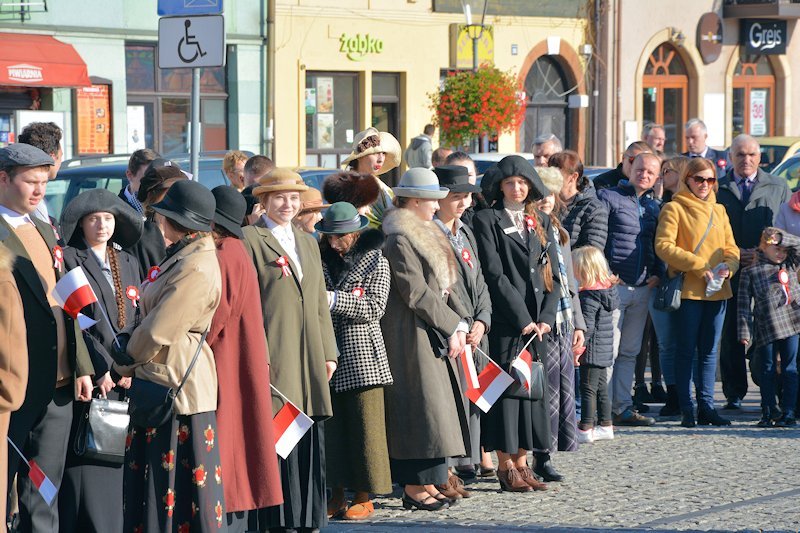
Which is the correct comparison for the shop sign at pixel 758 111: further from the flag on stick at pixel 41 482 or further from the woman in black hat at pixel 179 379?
the flag on stick at pixel 41 482

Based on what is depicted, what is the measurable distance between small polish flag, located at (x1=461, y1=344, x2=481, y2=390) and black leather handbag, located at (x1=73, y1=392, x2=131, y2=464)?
8.00 feet

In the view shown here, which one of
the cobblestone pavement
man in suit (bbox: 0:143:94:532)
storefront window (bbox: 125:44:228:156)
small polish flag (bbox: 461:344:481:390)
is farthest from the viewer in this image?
storefront window (bbox: 125:44:228:156)

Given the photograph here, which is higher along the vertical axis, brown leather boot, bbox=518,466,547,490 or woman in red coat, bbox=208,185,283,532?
woman in red coat, bbox=208,185,283,532

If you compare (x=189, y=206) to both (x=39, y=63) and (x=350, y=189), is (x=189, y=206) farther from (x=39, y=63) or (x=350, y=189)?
(x=39, y=63)

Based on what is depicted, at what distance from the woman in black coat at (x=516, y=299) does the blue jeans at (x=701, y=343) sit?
2224 millimetres

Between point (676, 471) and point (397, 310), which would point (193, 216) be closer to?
point (397, 310)

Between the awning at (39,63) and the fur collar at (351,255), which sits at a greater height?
the awning at (39,63)

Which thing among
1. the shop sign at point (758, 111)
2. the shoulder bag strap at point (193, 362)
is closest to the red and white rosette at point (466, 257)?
the shoulder bag strap at point (193, 362)

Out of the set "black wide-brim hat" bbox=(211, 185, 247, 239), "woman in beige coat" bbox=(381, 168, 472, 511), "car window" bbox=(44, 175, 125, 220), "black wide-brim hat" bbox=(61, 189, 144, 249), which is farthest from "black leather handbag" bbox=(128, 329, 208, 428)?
"car window" bbox=(44, 175, 125, 220)

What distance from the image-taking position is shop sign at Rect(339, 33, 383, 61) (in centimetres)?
2736

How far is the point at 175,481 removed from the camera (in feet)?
20.3

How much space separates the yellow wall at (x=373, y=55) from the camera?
26.6 m

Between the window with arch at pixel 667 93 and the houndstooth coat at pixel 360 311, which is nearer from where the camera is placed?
the houndstooth coat at pixel 360 311

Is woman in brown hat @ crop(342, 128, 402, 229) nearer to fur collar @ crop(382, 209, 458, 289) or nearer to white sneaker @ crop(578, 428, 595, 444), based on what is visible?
fur collar @ crop(382, 209, 458, 289)
